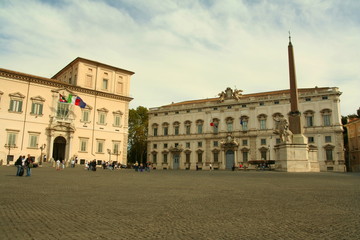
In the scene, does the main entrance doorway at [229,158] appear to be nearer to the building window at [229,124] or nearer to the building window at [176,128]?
the building window at [229,124]

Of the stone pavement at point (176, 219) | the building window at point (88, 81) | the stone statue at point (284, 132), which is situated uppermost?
the building window at point (88, 81)

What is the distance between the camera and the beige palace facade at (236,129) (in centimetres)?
4250

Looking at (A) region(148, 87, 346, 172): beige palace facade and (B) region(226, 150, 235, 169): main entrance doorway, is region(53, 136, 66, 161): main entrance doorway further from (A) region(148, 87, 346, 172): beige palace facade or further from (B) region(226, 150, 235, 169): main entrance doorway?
(B) region(226, 150, 235, 169): main entrance doorway

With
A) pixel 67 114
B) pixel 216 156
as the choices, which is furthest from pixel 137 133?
pixel 67 114

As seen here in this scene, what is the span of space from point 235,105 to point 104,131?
22.9 meters

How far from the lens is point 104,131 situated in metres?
38.7

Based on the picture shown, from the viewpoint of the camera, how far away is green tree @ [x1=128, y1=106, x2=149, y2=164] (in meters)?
60.2

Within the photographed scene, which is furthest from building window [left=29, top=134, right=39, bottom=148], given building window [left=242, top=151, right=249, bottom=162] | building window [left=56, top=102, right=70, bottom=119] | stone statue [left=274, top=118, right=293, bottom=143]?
building window [left=242, top=151, right=249, bottom=162]

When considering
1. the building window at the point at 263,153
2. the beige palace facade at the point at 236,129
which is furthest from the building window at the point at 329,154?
the building window at the point at 263,153

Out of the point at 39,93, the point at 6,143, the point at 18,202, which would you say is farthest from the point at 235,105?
the point at 18,202

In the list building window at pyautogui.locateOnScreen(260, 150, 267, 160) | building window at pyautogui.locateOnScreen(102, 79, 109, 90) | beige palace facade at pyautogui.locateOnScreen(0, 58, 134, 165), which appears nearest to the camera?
beige palace facade at pyautogui.locateOnScreen(0, 58, 134, 165)

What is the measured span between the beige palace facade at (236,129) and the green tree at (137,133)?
452 cm

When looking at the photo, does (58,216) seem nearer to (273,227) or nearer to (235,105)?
(273,227)

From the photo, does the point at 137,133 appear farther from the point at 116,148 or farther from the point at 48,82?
the point at 48,82
